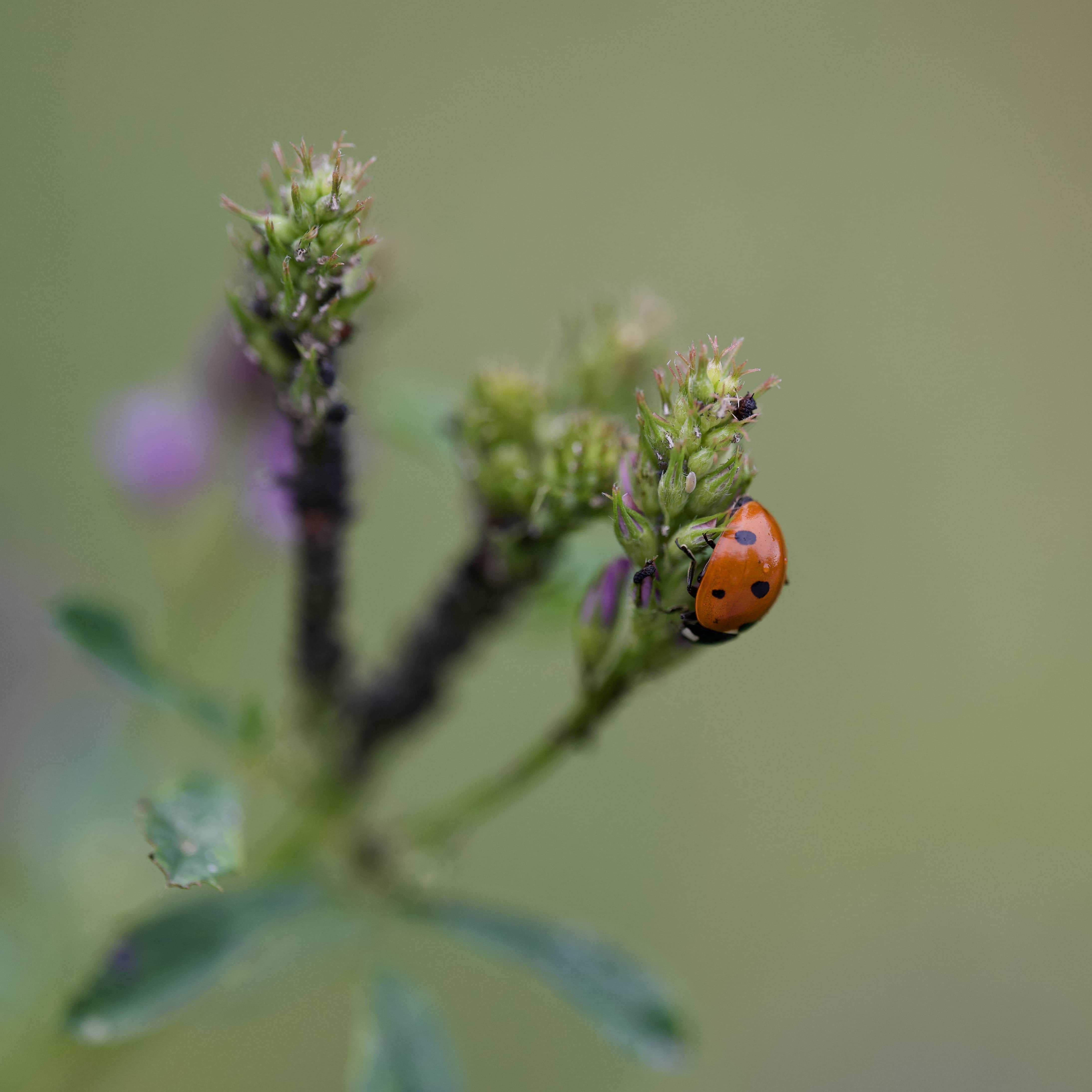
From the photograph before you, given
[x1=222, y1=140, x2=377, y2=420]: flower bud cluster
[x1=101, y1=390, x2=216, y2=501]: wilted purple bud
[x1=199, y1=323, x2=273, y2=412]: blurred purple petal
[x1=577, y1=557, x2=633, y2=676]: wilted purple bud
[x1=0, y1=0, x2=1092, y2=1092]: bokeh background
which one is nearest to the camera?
[x1=222, y1=140, x2=377, y2=420]: flower bud cluster

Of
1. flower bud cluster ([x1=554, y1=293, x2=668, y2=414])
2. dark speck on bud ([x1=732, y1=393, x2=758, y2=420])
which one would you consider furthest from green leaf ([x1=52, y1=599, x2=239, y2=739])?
dark speck on bud ([x1=732, y1=393, x2=758, y2=420])

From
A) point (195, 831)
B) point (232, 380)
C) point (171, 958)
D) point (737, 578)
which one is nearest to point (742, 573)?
point (737, 578)

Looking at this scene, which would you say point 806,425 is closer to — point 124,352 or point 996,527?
point 996,527

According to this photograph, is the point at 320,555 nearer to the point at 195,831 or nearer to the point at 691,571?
the point at 195,831

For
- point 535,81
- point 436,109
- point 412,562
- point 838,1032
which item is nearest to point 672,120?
point 535,81

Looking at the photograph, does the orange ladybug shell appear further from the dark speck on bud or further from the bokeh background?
the bokeh background
